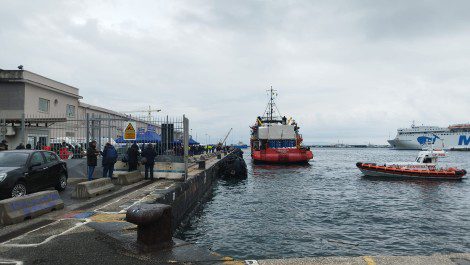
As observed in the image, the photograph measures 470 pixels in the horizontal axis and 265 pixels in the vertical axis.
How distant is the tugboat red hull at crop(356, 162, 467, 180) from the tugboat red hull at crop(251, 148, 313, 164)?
41.2ft

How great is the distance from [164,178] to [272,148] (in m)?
30.2

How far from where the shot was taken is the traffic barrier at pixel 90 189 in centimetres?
1171

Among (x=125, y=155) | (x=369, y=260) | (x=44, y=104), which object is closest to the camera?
(x=369, y=260)

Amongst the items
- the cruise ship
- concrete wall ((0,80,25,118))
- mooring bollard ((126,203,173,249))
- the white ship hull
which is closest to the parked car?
mooring bollard ((126,203,173,249))

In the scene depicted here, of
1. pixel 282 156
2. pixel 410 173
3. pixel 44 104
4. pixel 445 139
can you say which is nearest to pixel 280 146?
pixel 282 156

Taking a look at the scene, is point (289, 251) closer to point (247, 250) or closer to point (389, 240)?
point (247, 250)

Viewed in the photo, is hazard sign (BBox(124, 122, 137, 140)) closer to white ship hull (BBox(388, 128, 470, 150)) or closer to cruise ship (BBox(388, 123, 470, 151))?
white ship hull (BBox(388, 128, 470, 150))

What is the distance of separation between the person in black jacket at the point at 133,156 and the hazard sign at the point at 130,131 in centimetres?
57

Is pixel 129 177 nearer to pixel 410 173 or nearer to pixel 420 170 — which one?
pixel 410 173

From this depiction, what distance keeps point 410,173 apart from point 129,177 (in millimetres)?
26154

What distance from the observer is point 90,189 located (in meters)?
12.0

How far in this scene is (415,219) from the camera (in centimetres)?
1514

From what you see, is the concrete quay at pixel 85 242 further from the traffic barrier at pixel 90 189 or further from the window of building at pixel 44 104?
the window of building at pixel 44 104

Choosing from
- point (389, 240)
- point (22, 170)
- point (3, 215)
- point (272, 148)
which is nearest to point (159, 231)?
point (3, 215)
